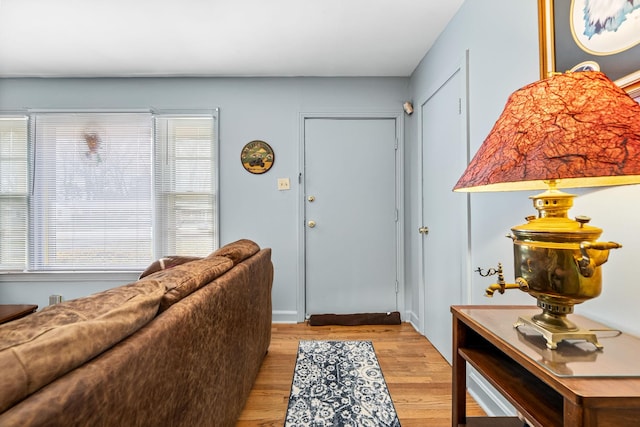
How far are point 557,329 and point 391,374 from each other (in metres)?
1.36

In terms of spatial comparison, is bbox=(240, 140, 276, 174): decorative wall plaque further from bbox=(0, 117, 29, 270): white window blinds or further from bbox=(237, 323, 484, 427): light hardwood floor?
bbox=(0, 117, 29, 270): white window blinds

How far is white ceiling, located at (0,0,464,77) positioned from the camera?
1904 mm

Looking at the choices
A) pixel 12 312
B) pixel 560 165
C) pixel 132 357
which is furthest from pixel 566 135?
pixel 12 312

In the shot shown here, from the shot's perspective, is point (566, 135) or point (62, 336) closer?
point (62, 336)

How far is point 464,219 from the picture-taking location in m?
1.79

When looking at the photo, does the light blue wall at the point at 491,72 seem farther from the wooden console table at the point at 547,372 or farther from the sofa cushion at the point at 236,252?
the sofa cushion at the point at 236,252

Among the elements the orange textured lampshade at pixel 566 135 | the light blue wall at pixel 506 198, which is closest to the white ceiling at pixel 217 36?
the light blue wall at pixel 506 198

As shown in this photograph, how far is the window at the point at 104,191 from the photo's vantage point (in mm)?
2812

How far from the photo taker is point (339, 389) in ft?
5.69

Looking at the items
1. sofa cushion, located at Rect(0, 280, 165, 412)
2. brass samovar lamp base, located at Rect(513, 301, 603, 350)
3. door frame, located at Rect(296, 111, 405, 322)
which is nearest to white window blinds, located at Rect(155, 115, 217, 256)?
door frame, located at Rect(296, 111, 405, 322)

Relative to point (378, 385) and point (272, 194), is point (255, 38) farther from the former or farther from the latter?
point (378, 385)

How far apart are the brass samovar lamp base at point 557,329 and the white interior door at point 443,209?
1.01 metres

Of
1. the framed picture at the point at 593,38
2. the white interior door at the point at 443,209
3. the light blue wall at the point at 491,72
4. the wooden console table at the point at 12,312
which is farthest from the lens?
the white interior door at the point at 443,209

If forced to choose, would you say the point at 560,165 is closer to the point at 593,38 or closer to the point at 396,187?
the point at 593,38
